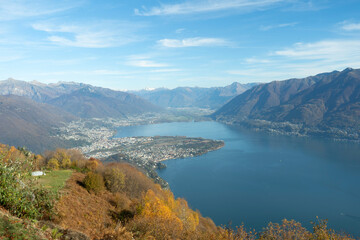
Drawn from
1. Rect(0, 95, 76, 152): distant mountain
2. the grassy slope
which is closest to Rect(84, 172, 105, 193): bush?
the grassy slope

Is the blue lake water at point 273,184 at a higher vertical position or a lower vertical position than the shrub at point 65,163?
lower

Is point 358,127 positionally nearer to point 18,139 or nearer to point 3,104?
point 18,139

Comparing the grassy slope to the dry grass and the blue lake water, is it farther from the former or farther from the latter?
the blue lake water

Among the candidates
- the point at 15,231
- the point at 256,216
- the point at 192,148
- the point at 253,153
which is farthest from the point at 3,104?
the point at 15,231

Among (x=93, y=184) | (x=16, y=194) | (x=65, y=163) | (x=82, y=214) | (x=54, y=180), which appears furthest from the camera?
(x=65, y=163)

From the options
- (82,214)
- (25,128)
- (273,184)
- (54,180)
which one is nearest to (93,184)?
(54,180)

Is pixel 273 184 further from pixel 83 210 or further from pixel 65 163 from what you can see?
pixel 83 210

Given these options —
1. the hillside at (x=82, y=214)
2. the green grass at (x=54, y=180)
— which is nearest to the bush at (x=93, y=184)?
the hillside at (x=82, y=214)

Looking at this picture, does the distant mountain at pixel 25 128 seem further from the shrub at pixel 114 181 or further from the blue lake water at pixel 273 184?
the shrub at pixel 114 181
